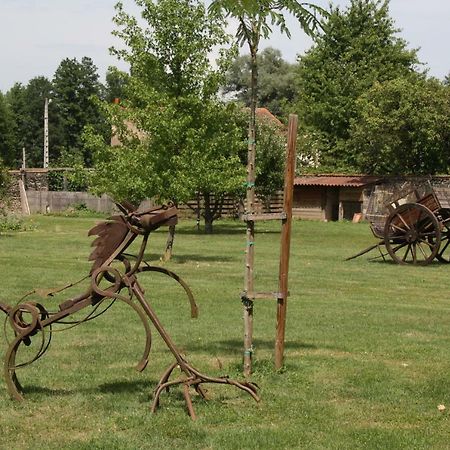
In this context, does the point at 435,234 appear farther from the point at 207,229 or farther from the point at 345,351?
the point at 207,229

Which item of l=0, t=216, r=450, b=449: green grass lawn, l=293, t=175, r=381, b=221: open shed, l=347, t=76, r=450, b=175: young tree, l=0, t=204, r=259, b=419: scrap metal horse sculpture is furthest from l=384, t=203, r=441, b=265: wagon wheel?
l=293, t=175, r=381, b=221: open shed

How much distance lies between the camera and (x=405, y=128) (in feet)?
131

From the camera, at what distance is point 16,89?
97938 millimetres

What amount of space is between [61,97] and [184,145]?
71.5m

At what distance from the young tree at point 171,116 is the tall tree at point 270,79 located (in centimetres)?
Answer: 4299

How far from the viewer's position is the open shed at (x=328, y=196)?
1608 inches

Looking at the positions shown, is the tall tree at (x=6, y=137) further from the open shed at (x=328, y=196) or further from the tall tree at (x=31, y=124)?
the open shed at (x=328, y=196)

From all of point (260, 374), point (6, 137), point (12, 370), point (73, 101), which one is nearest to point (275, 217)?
point (260, 374)

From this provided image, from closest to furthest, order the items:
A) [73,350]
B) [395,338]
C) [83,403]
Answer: [83,403] → [73,350] → [395,338]

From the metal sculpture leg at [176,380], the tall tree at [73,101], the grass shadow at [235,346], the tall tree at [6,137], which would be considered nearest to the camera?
the metal sculpture leg at [176,380]

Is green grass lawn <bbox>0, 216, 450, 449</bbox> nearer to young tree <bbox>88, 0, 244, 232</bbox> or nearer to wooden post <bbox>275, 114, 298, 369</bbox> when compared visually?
wooden post <bbox>275, 114, 298, 369</bbox>

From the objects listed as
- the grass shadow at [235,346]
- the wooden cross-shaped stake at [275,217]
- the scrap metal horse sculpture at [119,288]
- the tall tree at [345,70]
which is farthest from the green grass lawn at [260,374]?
the tall tree at [345,70]

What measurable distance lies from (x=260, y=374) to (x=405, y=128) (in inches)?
1350

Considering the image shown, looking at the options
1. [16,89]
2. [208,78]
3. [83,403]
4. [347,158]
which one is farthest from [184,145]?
[16,89]
